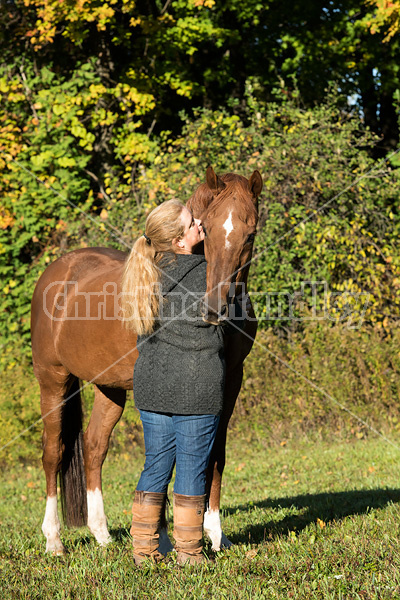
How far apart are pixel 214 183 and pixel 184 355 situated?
0.93 metres

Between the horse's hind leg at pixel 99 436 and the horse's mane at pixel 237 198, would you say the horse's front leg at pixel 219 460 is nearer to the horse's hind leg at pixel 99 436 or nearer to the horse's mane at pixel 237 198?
the horse's hind leg at pixel 99 436

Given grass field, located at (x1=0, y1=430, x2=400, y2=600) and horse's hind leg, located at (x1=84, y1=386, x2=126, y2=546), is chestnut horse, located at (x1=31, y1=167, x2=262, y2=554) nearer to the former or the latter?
horse's hind leg, located at (x1=84, y1=386, x2=126, y2=546)

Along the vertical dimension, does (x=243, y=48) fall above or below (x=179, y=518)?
above

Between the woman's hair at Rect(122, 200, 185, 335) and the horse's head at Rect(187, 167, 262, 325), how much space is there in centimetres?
19

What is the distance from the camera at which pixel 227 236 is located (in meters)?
3.02

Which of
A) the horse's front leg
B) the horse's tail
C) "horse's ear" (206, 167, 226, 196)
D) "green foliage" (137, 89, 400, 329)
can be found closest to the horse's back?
the horse's tail

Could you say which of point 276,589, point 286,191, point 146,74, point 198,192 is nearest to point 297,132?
point 286,191

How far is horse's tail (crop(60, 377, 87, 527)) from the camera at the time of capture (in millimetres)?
4562

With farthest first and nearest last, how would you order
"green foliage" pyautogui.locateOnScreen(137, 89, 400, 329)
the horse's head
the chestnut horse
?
"green foliage" pyautogui.locateOnScreen(137, 89, 400, 329) < the chestnut horse < the horse's head

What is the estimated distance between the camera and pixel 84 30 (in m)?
11.4

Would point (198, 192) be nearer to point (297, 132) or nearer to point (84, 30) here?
point (297, 132)

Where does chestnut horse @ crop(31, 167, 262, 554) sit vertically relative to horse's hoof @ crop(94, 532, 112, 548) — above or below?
above

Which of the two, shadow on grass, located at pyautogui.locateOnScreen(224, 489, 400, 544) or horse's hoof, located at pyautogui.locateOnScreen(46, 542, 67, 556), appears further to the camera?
shadow on grass, located at pyautogui.locateOnScreen(224, 489, 400, 544)

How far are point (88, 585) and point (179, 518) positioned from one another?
606 millimetres
